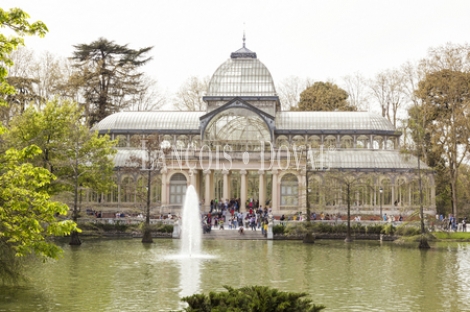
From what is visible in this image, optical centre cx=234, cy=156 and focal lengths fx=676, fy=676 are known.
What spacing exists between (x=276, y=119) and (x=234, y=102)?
6.37 metres

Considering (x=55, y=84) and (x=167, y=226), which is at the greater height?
(x=55, y=84)

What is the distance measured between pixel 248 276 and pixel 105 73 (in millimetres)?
58927

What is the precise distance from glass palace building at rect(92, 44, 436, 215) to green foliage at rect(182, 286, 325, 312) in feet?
137

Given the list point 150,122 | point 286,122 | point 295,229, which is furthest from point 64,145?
point 286,122

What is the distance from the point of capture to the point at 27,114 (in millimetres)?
44156

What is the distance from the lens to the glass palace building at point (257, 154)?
206 ft

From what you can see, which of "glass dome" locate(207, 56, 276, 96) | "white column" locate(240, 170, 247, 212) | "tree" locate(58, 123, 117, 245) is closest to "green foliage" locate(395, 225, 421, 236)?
"white column" locate(240, 170, 247, 212)

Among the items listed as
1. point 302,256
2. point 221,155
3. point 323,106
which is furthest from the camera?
point 323,106

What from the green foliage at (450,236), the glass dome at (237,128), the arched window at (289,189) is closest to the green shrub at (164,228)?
the arched window at (289,189)

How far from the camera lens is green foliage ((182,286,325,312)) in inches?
500

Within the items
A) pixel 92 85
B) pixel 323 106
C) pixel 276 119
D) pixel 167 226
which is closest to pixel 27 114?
pixel 167 226

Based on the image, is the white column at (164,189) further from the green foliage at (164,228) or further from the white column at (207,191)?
the green foliage at (164,228)

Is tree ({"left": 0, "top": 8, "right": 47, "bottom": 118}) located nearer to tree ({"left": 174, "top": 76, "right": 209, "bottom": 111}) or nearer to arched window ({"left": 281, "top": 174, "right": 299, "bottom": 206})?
arched window ({"left": 281, "top": 174, "right": 299, "bottom": 206})

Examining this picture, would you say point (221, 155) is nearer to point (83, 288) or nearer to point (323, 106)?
point (323, 106)
